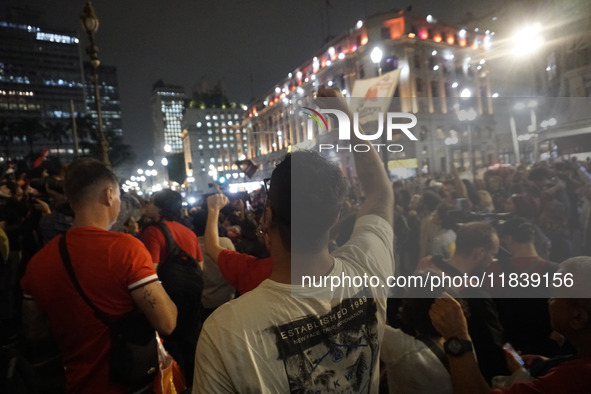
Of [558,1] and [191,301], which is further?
[558,1]

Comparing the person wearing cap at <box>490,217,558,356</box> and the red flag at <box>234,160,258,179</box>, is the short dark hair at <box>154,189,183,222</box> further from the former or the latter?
the red flag at <box>234,160,258,179</box>

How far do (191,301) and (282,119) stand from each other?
6546cm

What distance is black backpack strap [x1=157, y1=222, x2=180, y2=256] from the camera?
10.5 feet

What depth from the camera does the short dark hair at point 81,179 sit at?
7.13ft

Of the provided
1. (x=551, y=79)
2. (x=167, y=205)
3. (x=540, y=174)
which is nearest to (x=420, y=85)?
(x=551, y=79)

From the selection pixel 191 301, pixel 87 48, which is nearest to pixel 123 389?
pixel 191 301

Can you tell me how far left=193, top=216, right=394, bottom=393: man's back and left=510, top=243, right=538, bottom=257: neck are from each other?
2.25 m

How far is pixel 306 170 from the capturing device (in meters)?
1.31

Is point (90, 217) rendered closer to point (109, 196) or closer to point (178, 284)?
point (109, 196)

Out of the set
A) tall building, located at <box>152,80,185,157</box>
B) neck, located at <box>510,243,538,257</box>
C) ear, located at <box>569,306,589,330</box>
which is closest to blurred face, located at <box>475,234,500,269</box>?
neck, located at <box>510,243,538,257</box>

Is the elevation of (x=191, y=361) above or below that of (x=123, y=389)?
below

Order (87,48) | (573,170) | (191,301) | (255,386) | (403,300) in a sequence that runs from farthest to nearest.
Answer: (87,48) < (573,170) < (191,301) < (403,300) < (255,386)

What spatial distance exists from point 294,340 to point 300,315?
0.30 ft

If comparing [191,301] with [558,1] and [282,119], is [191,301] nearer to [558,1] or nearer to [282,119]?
[558,1]
